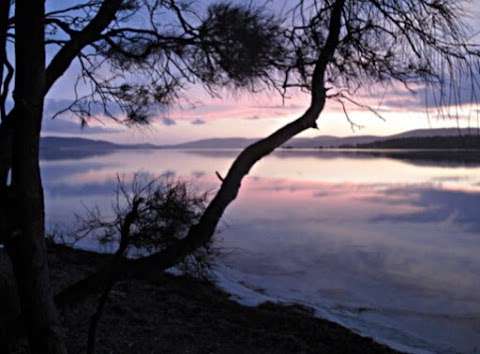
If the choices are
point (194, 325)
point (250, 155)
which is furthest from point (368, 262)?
point (250, 155)

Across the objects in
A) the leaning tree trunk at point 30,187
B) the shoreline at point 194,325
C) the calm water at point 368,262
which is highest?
the leaning tree trunk at point 30,187

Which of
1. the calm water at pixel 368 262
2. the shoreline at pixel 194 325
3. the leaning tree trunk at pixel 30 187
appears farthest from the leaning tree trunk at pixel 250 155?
the shoreline at pixel 194 325

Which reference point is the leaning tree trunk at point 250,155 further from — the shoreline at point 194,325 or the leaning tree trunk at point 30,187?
the shoreline at point 194,325

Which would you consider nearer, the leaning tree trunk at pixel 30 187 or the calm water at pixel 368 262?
the leaning tree trunk at pixel 30 187

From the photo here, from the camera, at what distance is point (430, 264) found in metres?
8.93

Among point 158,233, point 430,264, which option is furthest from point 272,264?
point 158,233

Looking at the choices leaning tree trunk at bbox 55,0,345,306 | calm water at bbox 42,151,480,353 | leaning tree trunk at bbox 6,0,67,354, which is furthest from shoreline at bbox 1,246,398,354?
leaning tree trunk at bbox 55,0,345,306

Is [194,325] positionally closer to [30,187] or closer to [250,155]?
[250,155]

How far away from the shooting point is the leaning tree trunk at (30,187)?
202 centimetres

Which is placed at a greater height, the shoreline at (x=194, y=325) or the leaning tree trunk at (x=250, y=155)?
the leaning tree trunk at (x=250, y=155)

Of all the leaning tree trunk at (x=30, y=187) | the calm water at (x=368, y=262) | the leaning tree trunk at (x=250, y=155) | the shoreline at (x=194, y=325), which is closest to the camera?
the leaning tree trunk at (x=30, y=187)

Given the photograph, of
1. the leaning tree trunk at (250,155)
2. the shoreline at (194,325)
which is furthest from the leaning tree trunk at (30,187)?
the shoreline at (194,325)

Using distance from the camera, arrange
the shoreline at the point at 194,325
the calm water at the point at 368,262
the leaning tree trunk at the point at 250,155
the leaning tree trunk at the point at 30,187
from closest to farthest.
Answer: the leaning tree trunk at the point at 30,187 < the leaning tree trunk at the point at 250,155 < the shoreline at the point at 194,325 < the calm water at the point at 368,262

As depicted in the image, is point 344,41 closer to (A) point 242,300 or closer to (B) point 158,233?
(B) point 158,233
